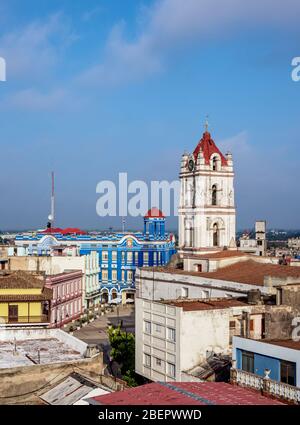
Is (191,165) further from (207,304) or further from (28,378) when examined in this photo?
(28,378)

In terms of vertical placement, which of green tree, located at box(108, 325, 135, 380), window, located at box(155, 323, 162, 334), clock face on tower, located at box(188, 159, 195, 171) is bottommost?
green tree, located at box(108, 325, 135, 380)

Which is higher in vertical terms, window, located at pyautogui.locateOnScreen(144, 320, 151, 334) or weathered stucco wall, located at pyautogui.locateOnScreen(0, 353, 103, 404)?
window, located at pyautogui.locateOnScreen(144, 320, 151, 334)

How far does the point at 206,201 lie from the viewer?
46375 mm

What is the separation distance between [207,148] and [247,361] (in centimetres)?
3033

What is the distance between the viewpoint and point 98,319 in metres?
58.0

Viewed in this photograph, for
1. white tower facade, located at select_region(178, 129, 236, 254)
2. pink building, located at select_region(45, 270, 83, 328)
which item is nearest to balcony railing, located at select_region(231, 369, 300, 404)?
white tower facade, located at select_region(178, 129, 236, 254)

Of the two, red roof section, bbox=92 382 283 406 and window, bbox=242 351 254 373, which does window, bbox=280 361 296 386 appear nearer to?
window, bbox=242 351 254 373

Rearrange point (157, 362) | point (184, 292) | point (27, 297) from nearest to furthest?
point (157, 362)
point (27, 297)
point (184, 292)

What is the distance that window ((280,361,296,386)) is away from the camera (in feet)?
55.3

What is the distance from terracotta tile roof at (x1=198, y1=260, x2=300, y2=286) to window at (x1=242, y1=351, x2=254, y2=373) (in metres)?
14.7

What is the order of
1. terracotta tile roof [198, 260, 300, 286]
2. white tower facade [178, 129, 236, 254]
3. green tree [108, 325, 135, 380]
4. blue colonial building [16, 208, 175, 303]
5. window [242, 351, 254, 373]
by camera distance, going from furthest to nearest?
blue colonial building [16, 208, 175, 303] → white tower facade [178, 129, 236, 254] → terracotta tile roof [198, 260, 300, 286] → green tree [108, 325, 135, 380] → window [242, 351, 254, 373]

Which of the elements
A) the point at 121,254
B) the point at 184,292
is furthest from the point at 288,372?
the point at 121,254

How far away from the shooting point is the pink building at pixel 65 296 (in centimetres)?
4844
